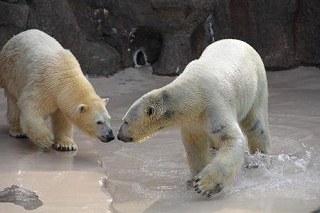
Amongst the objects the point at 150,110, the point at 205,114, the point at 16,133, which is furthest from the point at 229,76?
the point at 16,133

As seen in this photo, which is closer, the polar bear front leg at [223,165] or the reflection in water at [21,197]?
the reflection in water at [21,197]

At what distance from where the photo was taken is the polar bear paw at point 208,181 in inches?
191

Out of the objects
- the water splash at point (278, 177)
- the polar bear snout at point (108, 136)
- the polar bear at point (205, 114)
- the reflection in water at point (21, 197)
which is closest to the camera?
the reflection in water at point (21, 197)

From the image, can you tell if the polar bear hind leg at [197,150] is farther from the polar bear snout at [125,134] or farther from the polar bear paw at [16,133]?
the polar bear paw at [16,133]

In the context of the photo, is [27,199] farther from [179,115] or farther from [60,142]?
[60,142]

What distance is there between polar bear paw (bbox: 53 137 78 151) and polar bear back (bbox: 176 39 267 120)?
157 cm

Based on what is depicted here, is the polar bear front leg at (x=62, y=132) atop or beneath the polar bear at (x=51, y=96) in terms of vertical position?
beneath

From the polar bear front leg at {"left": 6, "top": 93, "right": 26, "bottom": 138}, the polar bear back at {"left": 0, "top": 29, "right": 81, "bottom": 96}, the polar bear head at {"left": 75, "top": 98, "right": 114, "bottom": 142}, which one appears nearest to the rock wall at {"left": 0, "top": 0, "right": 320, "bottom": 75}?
the polar bear back at {"left": 0, "top": 29, "right": 81, "bottom": 96}

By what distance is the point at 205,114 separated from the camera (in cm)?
519

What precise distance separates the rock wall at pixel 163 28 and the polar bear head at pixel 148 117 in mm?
4914

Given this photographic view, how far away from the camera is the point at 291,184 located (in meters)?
5.62

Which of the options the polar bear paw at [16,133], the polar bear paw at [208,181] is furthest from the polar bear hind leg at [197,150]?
the polar bear paw at [16,133]

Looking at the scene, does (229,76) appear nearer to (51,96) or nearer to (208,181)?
(208,181)

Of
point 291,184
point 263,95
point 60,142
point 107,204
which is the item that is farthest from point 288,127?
point 107,204
